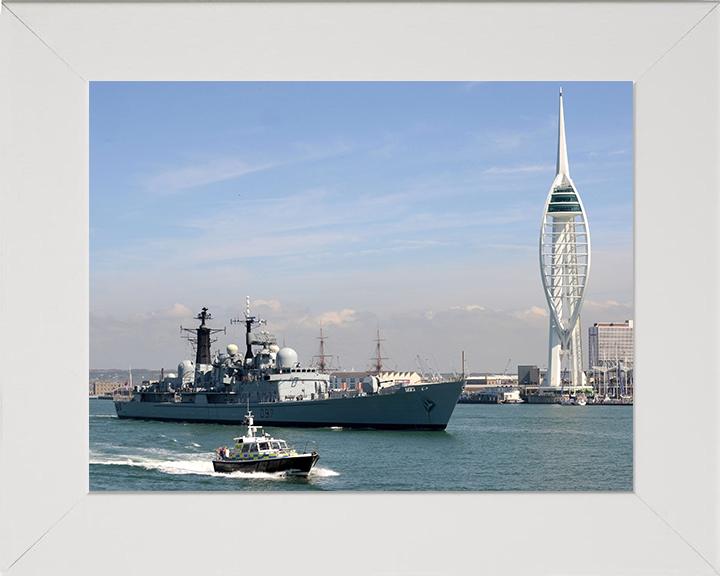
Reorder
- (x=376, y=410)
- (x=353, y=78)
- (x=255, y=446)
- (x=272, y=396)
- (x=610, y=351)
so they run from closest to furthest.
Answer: (x=353, y=78) → (x=255, y=446) → (x=376, y=410) → (x=272, y=396) → (x=610, y=351)

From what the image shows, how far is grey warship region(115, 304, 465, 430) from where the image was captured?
19.5 meters

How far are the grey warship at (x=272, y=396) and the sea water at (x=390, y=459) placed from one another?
1.16ft

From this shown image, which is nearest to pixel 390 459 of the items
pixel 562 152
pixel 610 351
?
pixel 562 152

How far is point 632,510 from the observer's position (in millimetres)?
3527

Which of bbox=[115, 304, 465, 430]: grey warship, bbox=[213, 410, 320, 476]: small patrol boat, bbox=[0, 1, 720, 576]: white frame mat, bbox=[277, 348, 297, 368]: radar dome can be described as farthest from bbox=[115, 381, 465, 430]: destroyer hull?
bbox=[0, 1, 720, 576]: white frame mat

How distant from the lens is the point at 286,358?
2211 cm

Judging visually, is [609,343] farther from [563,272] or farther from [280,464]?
[280,464]

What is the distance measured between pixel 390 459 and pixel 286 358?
7353mm

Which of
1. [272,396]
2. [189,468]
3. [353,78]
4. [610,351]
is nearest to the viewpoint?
[353,78]

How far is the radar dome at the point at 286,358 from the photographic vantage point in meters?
22.0

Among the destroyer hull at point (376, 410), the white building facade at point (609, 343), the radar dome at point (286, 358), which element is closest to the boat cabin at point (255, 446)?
the destroyer hull at point (376, 410)

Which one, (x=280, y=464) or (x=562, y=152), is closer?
(x=280, y=464)

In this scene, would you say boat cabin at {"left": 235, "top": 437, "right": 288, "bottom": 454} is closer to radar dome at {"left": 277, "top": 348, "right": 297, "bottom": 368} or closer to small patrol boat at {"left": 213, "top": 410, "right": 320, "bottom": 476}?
small patrol boat at {"left": 213, "top": 410, "right": 320, "bottom": 476}

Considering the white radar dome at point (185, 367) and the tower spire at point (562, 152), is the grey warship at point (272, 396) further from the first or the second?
the tower spire at point (562, 152)
